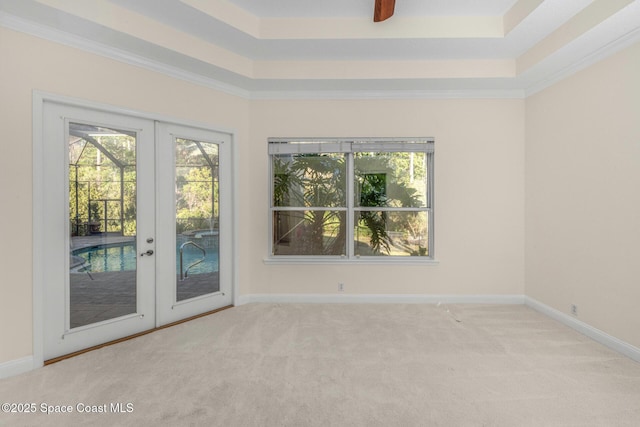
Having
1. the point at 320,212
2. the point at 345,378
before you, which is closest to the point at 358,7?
the point at 320,212

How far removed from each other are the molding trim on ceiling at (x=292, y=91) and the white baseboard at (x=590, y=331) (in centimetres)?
251

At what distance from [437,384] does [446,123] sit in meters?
3.02

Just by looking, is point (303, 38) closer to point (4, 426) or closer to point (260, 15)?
point (260, 15)

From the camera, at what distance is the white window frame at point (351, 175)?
156 inches

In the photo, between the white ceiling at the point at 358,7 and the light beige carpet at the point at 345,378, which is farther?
the white ceiling at the point at 358,7

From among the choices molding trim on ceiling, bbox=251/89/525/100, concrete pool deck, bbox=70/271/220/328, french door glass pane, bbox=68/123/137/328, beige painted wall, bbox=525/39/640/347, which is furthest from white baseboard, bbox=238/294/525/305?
molding trim on ceiling, bbox=251/89/525/100

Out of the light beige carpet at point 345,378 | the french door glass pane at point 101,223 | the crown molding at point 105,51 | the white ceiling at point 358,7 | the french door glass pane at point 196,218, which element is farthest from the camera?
the french door glass pane at point 196,218

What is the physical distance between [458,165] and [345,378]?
292 centimetres

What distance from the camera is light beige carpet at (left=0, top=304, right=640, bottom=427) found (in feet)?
6.25

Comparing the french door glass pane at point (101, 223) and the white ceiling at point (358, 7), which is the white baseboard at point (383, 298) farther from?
the white ceiling at point (358, 7)

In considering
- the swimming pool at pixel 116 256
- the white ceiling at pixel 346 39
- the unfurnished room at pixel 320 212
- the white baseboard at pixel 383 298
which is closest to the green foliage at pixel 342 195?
the unfurnished room at pixel 320 212

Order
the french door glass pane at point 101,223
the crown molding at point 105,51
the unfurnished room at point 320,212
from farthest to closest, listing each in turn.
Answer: the french door glass pane at point 101,223 → the crown molding at point 105,51 → the unfurnished room at point 320,212

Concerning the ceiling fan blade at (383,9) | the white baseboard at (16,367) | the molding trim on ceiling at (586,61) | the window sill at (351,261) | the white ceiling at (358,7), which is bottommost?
the white baseboard at (16,367)

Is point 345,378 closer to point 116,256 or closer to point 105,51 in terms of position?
point 116,256
